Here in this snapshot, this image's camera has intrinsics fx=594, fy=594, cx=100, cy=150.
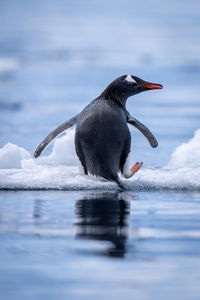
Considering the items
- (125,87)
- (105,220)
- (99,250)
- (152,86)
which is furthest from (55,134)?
(99,250)

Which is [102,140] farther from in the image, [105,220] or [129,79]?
[105,220]

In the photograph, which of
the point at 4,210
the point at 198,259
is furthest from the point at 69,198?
the point at 198,259

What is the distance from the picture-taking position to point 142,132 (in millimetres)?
6574

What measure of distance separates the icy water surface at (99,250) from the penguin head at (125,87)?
8.03ft

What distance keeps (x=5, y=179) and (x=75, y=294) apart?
3.81 metres

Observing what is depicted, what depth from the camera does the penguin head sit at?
254 inches

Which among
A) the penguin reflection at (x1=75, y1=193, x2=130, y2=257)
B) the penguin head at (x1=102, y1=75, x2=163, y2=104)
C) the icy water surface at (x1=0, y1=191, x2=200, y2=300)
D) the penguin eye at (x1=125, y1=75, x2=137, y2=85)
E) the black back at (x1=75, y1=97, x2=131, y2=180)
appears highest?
the penguin eye at (x1=125, y1=75, x2=137, y2=85)

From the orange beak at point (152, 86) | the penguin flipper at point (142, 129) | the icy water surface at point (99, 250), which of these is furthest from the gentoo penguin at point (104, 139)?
the icy water surface at point (99, 250)

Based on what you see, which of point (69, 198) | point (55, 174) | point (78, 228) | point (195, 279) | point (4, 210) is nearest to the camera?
point (195, 279)

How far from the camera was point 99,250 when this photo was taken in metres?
2.41

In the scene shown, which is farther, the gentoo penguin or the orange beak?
the orange beak

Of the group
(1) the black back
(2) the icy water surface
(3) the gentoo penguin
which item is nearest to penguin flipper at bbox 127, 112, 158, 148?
(3) the gentoo penguin

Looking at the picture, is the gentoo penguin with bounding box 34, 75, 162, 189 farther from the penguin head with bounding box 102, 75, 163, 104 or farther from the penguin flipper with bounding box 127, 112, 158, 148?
the penguin flipper with bounding box 127, 112, 158, 148

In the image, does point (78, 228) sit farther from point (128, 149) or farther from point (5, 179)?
point (128, 149)
